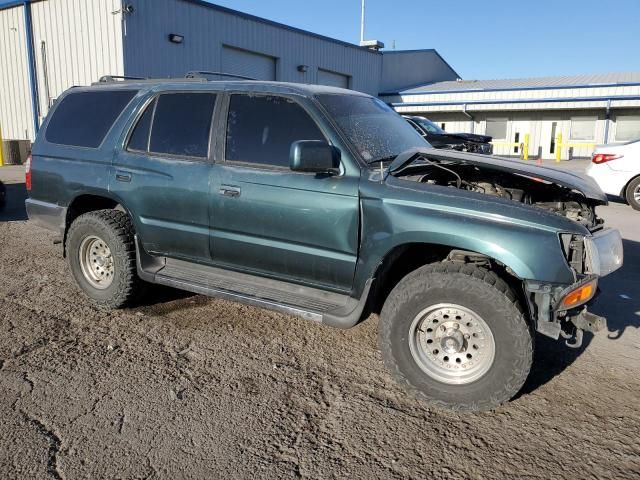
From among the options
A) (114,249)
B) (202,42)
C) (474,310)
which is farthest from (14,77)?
(474,310)

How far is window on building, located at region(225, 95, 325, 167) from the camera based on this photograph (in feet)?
12.4

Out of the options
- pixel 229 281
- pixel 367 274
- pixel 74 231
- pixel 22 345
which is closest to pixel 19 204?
pixel 74 231

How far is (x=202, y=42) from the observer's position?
19.2 m

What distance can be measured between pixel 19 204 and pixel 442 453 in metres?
10.2

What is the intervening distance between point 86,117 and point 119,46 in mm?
13402

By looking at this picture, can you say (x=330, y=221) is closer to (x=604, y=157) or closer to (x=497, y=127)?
(x=604, y=157)

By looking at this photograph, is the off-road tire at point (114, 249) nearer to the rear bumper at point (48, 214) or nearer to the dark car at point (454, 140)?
the rear bumper at point (48, 214)

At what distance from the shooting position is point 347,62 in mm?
27500

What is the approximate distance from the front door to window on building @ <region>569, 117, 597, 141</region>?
27994 millimetres

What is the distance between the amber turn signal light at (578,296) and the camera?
9.58ft

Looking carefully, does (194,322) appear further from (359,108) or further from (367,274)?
(359,108)

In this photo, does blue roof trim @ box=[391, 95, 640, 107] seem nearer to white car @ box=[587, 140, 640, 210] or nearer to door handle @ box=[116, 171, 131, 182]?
white car @ box=[587, 140, 640, 210]

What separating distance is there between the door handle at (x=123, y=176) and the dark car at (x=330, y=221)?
1cm

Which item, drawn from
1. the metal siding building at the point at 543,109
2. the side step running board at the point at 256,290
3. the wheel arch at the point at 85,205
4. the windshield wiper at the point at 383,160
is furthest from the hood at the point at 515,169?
the metal siding building at the point at 543,109
